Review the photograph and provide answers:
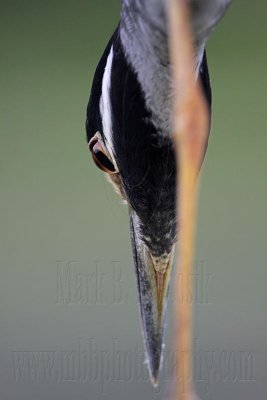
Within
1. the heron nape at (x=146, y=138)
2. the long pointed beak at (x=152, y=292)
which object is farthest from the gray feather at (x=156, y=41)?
the long pointed beak at (x=152, y=292)

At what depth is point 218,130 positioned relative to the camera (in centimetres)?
110

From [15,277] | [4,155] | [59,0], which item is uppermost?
[59,0]

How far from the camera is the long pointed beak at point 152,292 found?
21.2 inches

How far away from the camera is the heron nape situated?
39 cm

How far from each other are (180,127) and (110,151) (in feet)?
1.26

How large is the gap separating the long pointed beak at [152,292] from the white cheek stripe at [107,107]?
2.8 inches

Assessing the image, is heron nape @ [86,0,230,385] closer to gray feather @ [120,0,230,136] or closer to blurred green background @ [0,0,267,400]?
gray feather @ [120,0,230,136]

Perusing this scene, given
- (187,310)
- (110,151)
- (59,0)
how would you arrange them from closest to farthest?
(187,310)
(110,151)
(59,0)

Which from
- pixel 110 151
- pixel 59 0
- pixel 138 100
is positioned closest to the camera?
pixel 138 100

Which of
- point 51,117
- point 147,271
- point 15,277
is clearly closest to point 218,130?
point 51,117

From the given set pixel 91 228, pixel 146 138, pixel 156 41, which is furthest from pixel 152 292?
pixel 91 228

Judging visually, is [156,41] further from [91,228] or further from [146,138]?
[91,228]

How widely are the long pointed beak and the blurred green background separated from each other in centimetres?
49

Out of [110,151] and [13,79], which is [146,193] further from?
[13,79]
